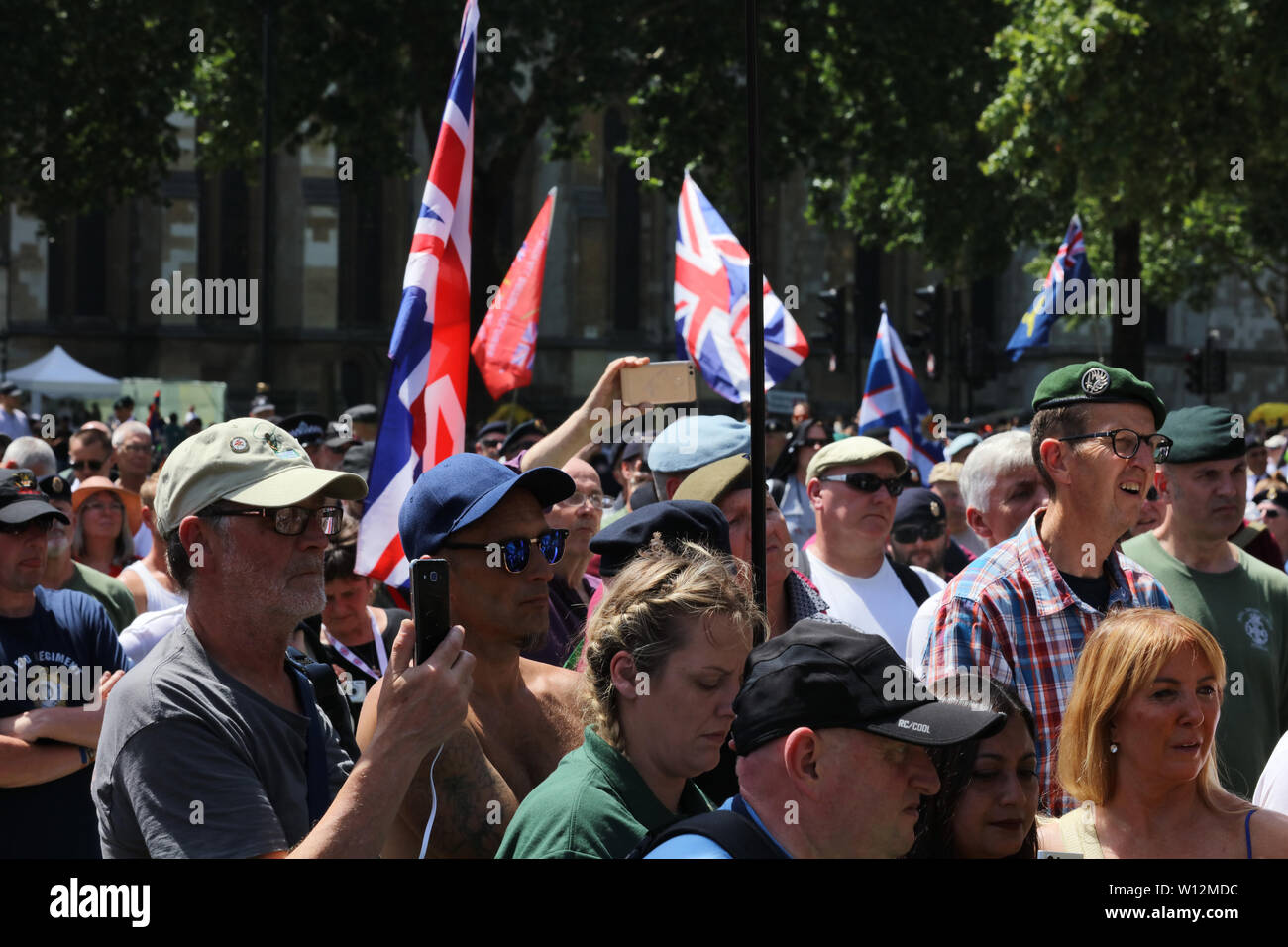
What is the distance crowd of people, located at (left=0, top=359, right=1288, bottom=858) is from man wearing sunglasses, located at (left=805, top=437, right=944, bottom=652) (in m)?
0.56

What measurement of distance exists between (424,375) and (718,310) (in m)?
4.48

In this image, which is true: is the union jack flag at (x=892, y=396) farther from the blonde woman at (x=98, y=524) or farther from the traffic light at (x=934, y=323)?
the traffic light at (x=934, y=323)

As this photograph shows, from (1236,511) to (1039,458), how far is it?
128cm

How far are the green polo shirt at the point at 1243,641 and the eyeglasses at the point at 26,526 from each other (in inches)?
140

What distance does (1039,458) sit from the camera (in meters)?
4.33

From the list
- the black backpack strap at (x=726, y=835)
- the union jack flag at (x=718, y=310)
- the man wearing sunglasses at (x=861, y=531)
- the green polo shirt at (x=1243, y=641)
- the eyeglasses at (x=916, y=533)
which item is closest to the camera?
the black backpack strap at (x=726, y=835)

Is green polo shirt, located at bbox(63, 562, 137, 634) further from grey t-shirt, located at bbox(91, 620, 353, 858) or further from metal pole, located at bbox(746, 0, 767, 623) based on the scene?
grey t-shirt, located at bbox(91, 620, 353, 858)

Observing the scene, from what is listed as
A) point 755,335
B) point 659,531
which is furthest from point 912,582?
point 755,335

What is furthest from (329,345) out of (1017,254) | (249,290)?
(1017,254)

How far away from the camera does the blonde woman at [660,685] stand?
3.19 m

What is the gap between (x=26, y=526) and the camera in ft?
16.8

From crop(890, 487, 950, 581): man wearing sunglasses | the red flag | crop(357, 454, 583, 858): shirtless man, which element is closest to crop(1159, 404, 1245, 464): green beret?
crop(890, 487, 950, 581): man wearing sunglasses

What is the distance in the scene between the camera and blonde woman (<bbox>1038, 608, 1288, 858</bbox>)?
3.61 metres

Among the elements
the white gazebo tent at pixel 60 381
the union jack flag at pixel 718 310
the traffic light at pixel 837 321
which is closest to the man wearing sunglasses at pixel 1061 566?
the union jack flag at pixel 718 310
